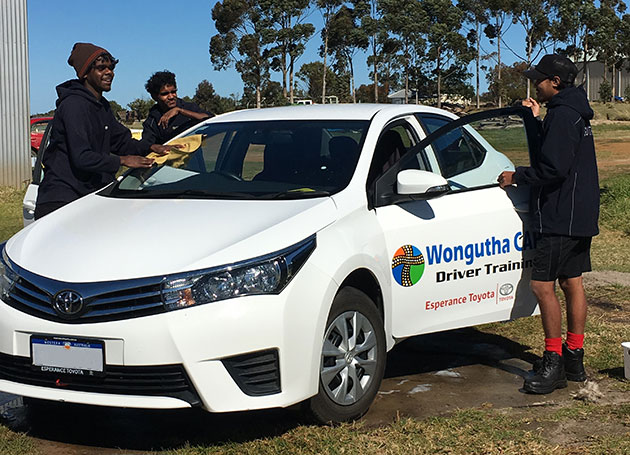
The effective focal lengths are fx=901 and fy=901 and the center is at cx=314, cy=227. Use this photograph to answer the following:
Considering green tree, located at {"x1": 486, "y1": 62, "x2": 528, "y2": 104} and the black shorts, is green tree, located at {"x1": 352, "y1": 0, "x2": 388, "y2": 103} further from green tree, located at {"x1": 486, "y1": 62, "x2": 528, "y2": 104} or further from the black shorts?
the black shorts

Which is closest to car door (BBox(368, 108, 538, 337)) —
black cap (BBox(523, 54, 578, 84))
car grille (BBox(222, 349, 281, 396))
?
black cap (BBox(523, 54, 578, 84))

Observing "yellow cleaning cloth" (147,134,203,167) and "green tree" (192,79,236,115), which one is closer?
"yellow cleaning cloth" (147,134,203,167)

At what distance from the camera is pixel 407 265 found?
4.74m

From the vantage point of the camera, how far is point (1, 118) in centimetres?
1836

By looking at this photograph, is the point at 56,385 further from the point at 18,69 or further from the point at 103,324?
the point at 18,69

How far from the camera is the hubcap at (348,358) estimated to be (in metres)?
4.22

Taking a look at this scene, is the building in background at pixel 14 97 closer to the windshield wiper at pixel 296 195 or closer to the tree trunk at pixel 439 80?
the windshield wiper at pixel 296 195

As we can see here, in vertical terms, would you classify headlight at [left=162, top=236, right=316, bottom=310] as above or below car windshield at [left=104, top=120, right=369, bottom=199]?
below

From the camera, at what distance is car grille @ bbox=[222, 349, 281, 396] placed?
153 inches

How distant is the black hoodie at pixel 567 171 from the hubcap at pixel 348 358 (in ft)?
4.27

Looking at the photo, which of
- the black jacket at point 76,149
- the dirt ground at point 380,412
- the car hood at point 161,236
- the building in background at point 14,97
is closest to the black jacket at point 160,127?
the black jacket at point 76,149

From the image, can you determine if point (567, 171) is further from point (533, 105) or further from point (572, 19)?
point (572, 19)

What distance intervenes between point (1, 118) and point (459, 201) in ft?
50.1

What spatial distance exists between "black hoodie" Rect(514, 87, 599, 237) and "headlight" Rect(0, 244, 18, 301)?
9.02 ft
